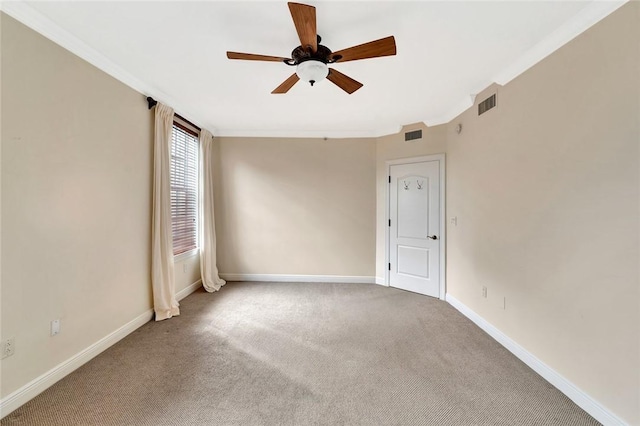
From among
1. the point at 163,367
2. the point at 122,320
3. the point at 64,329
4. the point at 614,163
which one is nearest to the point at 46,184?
the point at 64,329

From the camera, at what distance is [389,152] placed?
13.4 feet

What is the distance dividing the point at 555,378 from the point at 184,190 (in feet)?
14.6

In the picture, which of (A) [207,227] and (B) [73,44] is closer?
(B) [73,44]

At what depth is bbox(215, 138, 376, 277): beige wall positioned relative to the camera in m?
4.26

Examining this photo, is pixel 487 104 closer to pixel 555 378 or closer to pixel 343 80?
pixel 343 80

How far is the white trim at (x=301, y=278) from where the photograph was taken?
426cm

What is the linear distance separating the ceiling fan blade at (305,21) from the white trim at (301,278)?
11.2ft

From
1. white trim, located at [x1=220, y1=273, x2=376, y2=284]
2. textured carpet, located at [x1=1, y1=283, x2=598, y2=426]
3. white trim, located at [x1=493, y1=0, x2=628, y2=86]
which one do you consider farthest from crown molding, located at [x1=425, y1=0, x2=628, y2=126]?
white trim, located at [x1=220, y1=273, x2=376, y2=284]

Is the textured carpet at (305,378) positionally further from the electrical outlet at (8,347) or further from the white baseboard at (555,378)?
the electrical outlet at (8,347)

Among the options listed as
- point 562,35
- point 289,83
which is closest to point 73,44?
point 289,83

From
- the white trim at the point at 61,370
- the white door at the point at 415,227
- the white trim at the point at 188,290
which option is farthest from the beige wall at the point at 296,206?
the white trim at the point at 61,370

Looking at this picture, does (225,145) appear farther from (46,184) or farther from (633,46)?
(633,46)

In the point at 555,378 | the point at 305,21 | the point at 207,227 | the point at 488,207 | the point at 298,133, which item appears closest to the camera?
the point at 305,21

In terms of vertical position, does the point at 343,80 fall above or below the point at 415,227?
above
